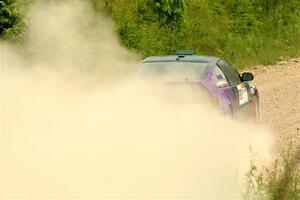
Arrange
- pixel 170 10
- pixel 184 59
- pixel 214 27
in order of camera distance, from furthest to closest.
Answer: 1. pixel 214 27
2. pixel 170 10
3. pixel 184 59

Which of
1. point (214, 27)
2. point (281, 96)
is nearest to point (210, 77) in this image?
point (281, 96)

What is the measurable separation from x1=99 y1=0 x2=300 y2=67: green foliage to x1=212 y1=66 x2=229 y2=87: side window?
10.00 meters

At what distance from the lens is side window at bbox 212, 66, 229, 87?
991 centimetres

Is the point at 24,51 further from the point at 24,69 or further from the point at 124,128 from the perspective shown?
the point at 124,128

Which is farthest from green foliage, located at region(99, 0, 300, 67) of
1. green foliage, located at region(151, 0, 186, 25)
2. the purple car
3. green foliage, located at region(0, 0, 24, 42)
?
the purple car

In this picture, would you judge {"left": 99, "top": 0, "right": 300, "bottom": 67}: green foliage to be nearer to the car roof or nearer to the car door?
the car door

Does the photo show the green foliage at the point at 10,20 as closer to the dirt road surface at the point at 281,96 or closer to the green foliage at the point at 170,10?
the dirt road surface at the point at 281,96

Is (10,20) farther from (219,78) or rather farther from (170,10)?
(170,10)

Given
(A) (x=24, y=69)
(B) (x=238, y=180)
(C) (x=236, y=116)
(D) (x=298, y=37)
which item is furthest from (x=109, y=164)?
(D) (x=298, y=37)

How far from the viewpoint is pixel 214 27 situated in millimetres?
26641

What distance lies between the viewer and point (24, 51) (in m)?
13.0

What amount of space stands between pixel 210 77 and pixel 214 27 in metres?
17.1

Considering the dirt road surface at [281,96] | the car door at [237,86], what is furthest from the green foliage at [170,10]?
the car door at [237,86]

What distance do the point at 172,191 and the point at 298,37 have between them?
72.1ft
